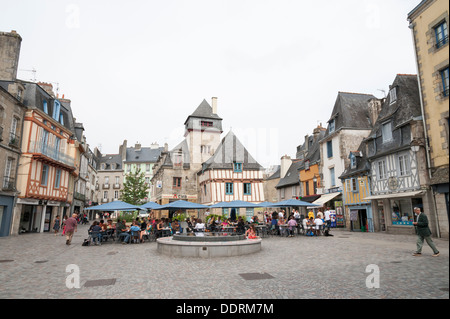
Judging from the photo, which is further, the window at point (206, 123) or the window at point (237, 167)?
the window at point (206, 123)

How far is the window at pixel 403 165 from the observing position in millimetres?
15362

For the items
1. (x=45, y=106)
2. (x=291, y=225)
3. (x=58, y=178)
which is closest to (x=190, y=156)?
(x=58, y=178)

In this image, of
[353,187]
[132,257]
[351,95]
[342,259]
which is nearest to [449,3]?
[342,259]

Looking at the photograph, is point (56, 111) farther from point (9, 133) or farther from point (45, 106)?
point (9, 133)

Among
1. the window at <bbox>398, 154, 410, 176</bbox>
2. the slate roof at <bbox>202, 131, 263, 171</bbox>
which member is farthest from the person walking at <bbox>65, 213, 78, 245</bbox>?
the slate roof at <bbox>202, 131, 263, 171</bbox>

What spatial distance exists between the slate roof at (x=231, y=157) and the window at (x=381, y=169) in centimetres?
1685

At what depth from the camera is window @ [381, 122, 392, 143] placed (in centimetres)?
1719

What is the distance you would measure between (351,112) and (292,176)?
11585 mm

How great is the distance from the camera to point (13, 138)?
17938 millimetres

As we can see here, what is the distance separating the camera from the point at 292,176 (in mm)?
32719

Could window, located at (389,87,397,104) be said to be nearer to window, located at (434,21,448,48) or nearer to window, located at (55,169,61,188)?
window, located at (434,21,448,48)

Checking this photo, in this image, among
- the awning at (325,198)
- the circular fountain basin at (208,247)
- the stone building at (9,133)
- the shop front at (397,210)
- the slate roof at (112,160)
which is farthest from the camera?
the slate roof at (112,160)

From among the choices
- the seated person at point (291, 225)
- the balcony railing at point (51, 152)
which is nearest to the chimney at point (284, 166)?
the seated person at point (291, 225)

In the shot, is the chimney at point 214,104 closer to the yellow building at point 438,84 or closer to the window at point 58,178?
the window at point 58,178
